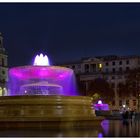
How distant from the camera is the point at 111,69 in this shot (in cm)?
9388

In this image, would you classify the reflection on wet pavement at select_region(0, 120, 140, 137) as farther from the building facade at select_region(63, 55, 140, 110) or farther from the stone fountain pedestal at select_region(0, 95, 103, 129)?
the building facade at select_region(63, 55, 140, 110)

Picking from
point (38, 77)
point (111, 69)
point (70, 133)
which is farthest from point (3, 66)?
point (70, 133)

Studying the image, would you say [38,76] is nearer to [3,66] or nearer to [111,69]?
[3,66]

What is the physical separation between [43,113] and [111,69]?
263 ft

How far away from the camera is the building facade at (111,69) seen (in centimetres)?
8951

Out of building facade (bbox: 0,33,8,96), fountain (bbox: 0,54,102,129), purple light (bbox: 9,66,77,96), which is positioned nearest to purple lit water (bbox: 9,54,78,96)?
purple light (bbox: 9,66,77,96)

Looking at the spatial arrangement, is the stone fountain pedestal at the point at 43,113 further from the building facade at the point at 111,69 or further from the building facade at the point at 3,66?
the building facade at the point at 111,69

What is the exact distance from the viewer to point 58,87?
60.6 feet

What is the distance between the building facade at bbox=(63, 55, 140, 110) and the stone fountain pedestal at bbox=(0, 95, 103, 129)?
73174 mm

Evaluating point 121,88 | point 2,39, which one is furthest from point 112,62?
point 2,39

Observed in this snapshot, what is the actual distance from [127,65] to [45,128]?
7895cm

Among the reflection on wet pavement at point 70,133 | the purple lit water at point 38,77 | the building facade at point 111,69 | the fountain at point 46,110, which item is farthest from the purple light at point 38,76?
the building facade at point 111,69

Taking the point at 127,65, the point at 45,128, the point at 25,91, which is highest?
the point at 127,65

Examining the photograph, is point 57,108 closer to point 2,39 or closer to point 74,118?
point 74,118
